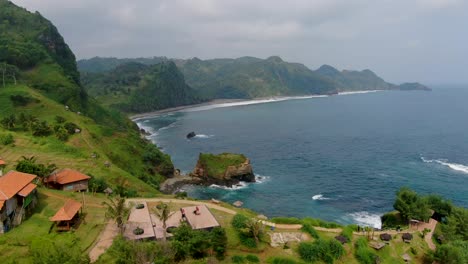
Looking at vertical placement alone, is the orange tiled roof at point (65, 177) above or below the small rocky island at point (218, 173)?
above

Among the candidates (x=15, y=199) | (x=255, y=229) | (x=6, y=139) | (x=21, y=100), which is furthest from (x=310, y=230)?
(x=21, y=100)

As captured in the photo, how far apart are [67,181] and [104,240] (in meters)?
19.8

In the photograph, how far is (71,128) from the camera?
9694 cm

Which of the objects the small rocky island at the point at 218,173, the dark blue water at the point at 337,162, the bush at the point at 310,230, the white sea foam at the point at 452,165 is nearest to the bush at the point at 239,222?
the bush at the point at 310,230

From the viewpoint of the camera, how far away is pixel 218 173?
99.3 m

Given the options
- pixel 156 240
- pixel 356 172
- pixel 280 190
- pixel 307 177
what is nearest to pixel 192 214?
pixel 156 240

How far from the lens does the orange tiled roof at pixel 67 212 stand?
42.6 meters

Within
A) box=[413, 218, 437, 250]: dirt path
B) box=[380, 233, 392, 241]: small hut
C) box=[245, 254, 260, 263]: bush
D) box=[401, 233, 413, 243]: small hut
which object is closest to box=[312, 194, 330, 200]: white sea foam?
box=[413, 218, 437, 250]: dirt path

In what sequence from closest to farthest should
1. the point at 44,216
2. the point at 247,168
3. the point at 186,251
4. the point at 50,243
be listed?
the point at 50,243, the point at 186,251, the point at 44,216, the point at 247,168

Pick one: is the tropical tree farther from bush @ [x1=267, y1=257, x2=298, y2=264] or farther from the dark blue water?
bush @ [x1=267, y1=257, x2=298, y2=264]

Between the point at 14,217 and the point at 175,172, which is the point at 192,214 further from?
the point at 175,172

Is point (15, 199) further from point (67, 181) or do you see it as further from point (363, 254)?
point (363, 254)

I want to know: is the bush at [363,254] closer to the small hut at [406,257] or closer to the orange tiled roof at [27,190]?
the small hut at [406,257]

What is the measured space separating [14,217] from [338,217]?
60904mm
